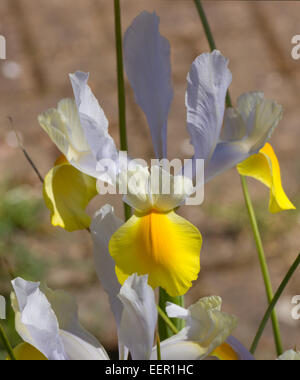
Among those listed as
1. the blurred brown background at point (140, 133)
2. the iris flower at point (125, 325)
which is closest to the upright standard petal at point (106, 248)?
the iris flower at point (125, 325)

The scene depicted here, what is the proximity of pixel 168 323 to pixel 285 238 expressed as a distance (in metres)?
0.83

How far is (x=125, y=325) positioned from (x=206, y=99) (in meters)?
0.14

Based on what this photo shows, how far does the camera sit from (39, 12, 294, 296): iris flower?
408mm

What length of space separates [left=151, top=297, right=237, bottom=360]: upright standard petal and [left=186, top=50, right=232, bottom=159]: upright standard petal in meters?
0.10

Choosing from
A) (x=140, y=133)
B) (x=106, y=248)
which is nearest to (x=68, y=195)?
(x=106, y=248)

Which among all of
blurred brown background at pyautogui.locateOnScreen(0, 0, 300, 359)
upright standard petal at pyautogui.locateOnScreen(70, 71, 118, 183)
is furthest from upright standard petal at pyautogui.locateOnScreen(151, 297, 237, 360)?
blurred brown background at pyautogui.locateOnScreen(0, 0, 300, 359)

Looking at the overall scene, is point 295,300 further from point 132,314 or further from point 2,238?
point 132,314

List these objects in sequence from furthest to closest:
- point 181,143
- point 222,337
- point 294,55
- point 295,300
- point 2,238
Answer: point 294,55, point 181,143, point 2,238, point 295,300, point 222,337

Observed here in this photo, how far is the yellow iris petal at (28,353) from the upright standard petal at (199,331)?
75mm

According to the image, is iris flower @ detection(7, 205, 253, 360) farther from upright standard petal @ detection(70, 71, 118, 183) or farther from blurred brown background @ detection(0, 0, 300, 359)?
blurred brown background @ detection(0, 0, 300, 359)

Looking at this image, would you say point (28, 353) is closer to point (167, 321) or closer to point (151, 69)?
Result: point (167, 321)

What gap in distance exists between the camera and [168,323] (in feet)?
1.34

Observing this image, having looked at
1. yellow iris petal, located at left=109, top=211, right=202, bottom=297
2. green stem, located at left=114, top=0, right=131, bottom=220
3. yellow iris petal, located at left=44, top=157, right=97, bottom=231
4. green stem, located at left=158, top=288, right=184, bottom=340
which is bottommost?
green stem, located at left=158, top=288, right=184, bottom=340
